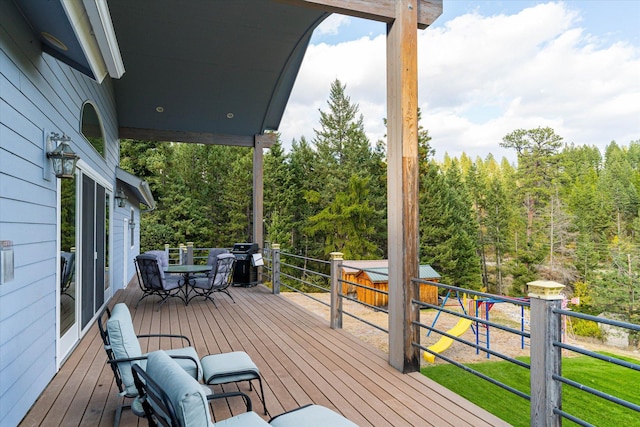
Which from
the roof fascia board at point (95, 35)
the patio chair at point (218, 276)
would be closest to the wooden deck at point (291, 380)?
the patio chair at point (218, 276)

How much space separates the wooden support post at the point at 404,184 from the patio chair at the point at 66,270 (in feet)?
9.84

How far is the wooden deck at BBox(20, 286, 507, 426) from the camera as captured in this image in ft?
8.52

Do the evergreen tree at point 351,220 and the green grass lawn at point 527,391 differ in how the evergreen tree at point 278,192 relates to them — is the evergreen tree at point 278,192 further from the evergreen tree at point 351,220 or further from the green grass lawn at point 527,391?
the green grass lawn at point 527,391

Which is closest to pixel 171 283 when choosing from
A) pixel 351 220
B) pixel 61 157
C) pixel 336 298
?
pixel 336 298

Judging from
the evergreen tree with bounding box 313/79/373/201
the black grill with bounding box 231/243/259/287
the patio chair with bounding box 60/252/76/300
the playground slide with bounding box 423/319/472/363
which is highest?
the evergreen tree with bounding box 313/79/373/201

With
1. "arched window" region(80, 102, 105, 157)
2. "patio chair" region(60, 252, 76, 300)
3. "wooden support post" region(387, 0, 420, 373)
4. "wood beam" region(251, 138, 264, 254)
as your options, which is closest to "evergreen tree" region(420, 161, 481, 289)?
"wood beam" region(251, 138, 264, 254)

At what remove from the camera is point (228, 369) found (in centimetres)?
264

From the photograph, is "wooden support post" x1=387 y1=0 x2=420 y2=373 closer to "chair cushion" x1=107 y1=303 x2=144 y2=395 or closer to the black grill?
"chair cushion" x1=107 y1=303 x2=144 y2=395

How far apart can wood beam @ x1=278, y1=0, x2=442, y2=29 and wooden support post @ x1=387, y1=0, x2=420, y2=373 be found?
A: 0.26 feet

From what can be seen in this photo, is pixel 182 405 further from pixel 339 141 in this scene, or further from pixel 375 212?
pixel 339 141

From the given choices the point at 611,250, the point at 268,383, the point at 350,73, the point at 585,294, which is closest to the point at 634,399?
the point at 268,383

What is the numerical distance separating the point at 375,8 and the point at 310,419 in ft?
10.7

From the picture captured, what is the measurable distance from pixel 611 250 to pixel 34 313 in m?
28.3

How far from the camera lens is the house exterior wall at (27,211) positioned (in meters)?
2.32
